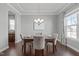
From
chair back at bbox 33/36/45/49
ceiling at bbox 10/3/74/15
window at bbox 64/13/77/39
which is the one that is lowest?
chair back at bbox 33/36/45/49

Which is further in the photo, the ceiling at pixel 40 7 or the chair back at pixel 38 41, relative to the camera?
the ceiling at pixel 40 7

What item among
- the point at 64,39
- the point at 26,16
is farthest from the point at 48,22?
the point at 64,39

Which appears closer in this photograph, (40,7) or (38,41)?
(38,41)

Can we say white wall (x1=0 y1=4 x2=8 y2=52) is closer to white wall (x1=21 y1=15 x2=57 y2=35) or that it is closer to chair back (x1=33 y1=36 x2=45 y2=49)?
chair back (x1=33 y1=36 x2=45 y2=49)

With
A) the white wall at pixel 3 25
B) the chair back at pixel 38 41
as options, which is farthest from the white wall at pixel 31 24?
the chair back at pixel 38 41

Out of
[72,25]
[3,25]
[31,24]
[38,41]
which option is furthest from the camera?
[31,24]

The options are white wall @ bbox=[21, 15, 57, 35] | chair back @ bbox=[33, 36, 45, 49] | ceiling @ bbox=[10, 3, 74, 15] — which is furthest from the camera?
white wall @ bbox=[21, 15, 57, 35]

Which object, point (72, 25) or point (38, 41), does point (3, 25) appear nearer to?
point (38, 41)

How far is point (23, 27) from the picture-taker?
1036 centimetres

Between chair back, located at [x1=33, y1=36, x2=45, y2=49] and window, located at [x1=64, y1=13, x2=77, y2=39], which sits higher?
window, located at [x1=64, y1=13, x2=77, y2=39]

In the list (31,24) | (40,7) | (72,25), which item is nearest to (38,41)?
(72,25)

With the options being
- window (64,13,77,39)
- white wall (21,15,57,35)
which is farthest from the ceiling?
window (64,13,77,39)

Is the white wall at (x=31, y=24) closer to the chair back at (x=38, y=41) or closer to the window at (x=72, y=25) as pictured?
the window at (x=72, y=25)

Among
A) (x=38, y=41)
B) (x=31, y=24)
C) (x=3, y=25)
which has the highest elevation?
(x=31, y=24)
